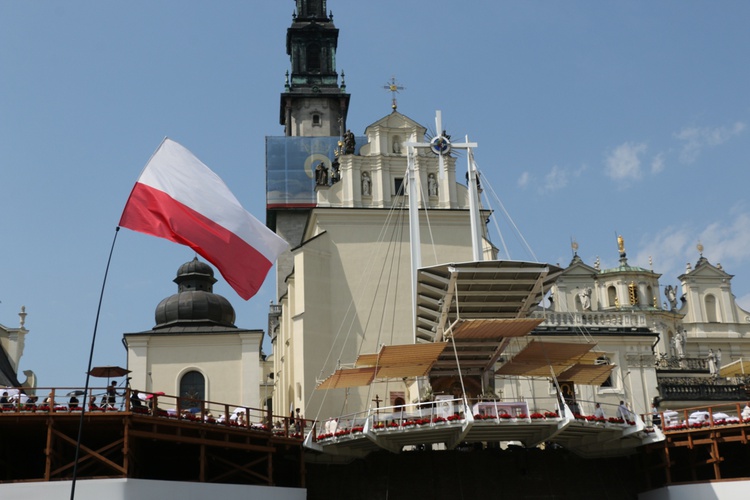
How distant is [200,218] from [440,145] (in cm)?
2217

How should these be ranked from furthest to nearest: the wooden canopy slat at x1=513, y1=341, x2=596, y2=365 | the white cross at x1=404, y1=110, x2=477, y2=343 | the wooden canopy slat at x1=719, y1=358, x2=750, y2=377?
the wooden canopy slat at x1=719, y1=358, x2=750, y2=377, the white cross at x1=404, y1=110, x2=477, y2=343, the wooden canopy slat at x1=513, y1=341, x2=596, y2=365

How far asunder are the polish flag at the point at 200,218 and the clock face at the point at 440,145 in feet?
66.7

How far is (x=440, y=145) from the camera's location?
49000 millimetres

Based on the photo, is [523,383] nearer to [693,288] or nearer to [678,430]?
[678,430]

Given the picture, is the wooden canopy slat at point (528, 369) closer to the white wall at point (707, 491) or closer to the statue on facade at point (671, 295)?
the white wall at point (707, 491)

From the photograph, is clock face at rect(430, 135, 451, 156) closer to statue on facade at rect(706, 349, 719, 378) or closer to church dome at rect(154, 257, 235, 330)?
church dome at rect(154, 257, 235, 330)

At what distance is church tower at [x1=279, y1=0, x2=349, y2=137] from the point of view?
9375 centimetres

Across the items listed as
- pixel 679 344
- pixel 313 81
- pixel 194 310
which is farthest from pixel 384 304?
pixel 313 81

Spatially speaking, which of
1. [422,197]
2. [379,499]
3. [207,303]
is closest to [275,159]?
[207,303]

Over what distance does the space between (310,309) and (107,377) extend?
16476 millimetres

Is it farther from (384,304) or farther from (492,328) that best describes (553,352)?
(384,304)

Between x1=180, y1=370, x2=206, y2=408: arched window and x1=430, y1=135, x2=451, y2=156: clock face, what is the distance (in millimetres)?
18246

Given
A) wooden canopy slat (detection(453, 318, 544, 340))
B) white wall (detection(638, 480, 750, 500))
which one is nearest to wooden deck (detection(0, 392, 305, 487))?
wooden canopy slat (detection(453, 318, 544, 340))

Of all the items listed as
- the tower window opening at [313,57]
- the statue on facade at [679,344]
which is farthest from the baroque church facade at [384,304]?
the tower window opening at [313,57]
